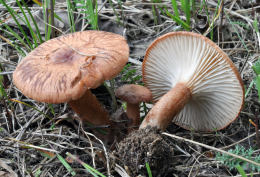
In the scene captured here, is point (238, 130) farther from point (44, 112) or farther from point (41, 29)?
point (41, 29)

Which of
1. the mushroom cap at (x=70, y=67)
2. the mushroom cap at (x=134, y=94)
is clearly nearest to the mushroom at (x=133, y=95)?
the mushroom cap at (x=134, y=94)

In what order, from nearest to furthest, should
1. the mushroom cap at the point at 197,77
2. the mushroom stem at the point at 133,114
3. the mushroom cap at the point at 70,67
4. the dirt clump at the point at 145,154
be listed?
the mushroom cap at the point at 70,67
the dirt clump at the point at 145,154
the mushroom cap at the point at 197,77
the mushroom stem at the point at 133,114

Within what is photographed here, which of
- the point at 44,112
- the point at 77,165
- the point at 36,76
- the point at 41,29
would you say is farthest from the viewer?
the point at 41,29

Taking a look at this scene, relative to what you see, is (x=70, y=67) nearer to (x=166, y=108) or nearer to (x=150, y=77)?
(x=166, y=108)

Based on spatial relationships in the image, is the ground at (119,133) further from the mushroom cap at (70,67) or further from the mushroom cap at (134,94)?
the mushroom cap at (70,67)

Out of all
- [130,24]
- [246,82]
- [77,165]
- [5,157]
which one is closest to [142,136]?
[77,165]

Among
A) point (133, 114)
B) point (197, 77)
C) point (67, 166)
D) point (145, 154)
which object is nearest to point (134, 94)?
point (133, 114)
